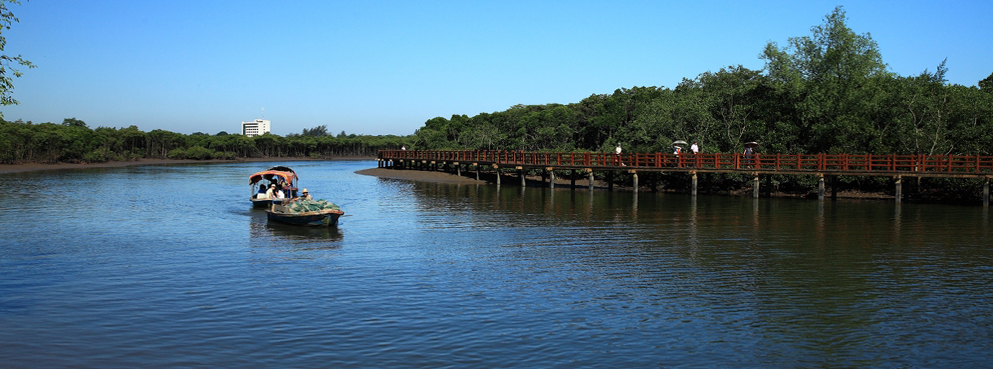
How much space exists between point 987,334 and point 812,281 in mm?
5095

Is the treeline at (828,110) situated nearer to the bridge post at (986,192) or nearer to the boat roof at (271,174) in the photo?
the bridge post at (986,192)

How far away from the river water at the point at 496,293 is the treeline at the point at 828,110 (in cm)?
1468

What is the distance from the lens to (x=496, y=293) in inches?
664

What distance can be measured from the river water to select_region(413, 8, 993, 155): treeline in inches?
578

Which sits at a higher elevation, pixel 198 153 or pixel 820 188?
pixel 198 153

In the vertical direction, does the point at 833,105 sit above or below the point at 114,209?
above

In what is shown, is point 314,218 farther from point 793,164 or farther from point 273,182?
point 793,164

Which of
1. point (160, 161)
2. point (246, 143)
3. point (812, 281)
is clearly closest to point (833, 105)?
point (812, 281)

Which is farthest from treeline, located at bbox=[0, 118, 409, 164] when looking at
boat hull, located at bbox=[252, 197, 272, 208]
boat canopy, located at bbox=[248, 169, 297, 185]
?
boat hull, located at bbox=[252, 197, 272, 208]

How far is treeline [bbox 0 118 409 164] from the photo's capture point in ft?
319

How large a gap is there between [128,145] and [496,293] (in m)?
139

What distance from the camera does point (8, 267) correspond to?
19875 mm

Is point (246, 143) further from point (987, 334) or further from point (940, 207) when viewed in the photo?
point (987, 334)

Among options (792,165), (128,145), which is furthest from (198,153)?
(792,165)
